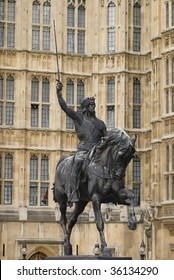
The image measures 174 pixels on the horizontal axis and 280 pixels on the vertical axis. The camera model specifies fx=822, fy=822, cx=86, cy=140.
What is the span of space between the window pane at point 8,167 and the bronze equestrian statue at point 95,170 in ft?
71.7

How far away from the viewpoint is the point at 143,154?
3750cm

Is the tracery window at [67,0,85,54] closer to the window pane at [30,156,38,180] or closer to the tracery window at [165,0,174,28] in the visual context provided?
the tracery window at [165,0,174,28]

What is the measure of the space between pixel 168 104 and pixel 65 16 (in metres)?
7.16

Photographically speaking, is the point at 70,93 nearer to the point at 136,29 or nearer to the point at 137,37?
the point at 137,37

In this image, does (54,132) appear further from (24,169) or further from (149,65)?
(149,65)

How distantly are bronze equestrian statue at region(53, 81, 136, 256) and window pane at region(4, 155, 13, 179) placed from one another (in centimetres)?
2186

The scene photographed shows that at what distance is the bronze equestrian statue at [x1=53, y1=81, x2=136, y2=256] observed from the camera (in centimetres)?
1392

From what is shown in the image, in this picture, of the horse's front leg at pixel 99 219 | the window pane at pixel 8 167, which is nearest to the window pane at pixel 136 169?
the window pane at pixel 8 167

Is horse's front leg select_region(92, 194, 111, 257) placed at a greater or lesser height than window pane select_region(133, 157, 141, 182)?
lesser

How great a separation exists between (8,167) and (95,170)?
23094 mm

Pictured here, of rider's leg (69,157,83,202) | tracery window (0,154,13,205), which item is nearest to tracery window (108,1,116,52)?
tracery window (0,154,13,205)

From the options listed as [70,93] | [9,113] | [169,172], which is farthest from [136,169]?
Result: [9,113]
